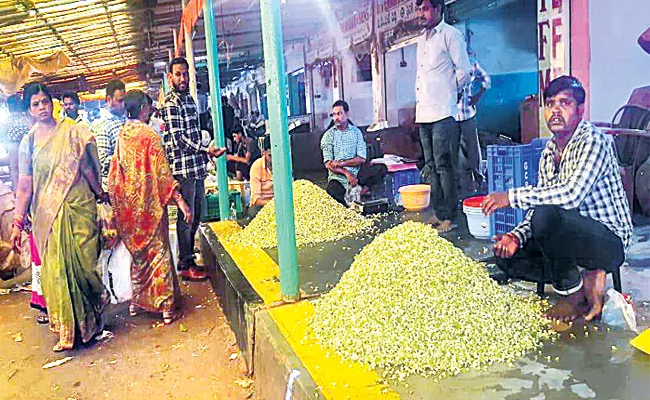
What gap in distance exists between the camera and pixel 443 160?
15.2 ft

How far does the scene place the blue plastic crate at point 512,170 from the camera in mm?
4180

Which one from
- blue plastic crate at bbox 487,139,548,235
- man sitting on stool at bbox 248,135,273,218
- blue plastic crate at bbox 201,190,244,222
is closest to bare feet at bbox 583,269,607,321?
blue plastic crate at bbox 487,139,548,235

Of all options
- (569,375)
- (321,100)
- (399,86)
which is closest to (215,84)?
(569,375)

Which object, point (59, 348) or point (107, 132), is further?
point (107, 132)

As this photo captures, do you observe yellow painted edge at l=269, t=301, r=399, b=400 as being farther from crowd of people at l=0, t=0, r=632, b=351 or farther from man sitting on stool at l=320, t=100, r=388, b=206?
man sitting on stool at l=320, t=100, r=388, b=206

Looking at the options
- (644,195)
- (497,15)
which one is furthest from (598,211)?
(497,15)

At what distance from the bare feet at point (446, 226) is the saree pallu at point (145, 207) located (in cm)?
205

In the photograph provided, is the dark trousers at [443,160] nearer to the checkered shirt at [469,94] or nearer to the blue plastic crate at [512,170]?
the blue plastic crate at [512,170]

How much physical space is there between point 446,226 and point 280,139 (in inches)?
79.1

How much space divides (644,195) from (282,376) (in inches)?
133

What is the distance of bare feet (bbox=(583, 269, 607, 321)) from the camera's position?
8.80ft

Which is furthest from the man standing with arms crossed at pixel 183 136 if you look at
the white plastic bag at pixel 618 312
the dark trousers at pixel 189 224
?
the white plastic bag at pixel 618 312

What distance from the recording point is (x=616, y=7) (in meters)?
4.84

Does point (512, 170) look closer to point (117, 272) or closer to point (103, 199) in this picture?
point (103, 199)
